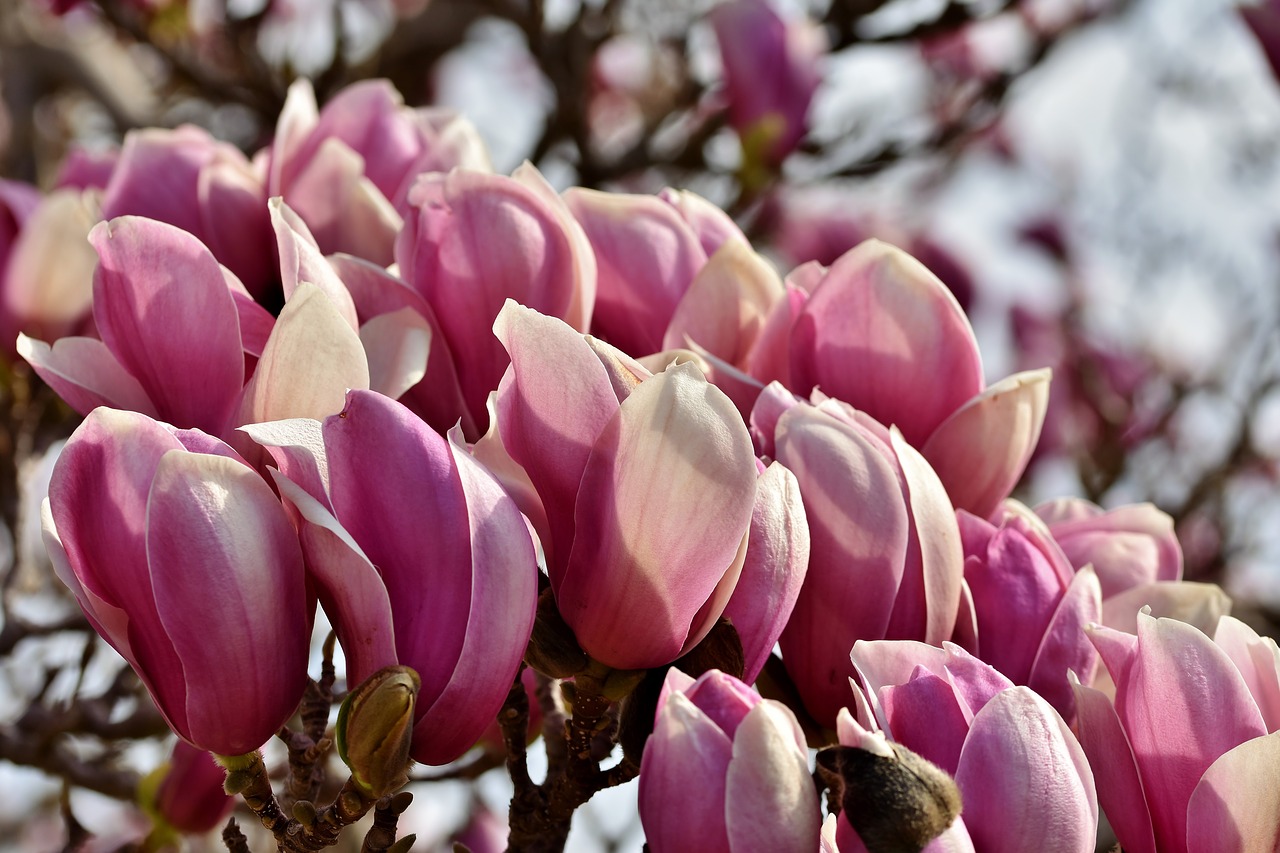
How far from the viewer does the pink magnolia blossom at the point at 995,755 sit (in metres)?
0.40

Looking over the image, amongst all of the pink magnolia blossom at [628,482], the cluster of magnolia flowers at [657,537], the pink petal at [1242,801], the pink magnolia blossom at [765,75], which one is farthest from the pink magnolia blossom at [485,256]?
the pink magnolia blossom at [765,75]

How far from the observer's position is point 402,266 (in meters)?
0.57

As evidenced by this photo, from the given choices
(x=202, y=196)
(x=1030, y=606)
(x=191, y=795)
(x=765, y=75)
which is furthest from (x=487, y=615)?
(x=765, y=75)

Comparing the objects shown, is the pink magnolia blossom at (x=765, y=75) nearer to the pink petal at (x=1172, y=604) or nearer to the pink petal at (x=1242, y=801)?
the pink petal at (x=1172, y=604)

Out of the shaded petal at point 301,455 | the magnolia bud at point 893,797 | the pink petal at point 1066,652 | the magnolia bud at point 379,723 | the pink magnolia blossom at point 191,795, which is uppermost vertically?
the shaded petal at point 301,455

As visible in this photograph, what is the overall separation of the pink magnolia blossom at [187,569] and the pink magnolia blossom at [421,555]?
0.05 feet

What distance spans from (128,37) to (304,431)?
1802mm

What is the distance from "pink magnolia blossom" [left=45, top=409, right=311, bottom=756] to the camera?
39cm

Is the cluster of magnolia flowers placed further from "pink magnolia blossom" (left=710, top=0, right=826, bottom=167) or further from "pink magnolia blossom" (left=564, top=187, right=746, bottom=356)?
"pink magnolia blossom" (left=710, top=0, right=826, bottom=167)

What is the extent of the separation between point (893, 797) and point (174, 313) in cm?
33

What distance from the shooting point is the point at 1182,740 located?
44cm

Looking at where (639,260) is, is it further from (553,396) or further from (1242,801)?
Answer: (1242,801)

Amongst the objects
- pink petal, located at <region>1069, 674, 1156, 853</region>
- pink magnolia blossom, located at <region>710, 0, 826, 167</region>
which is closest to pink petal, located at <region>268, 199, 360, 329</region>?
pink petal, located at <region>1069, 674, 1156, 853</region>

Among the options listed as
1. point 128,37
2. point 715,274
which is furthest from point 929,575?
point 128,37
